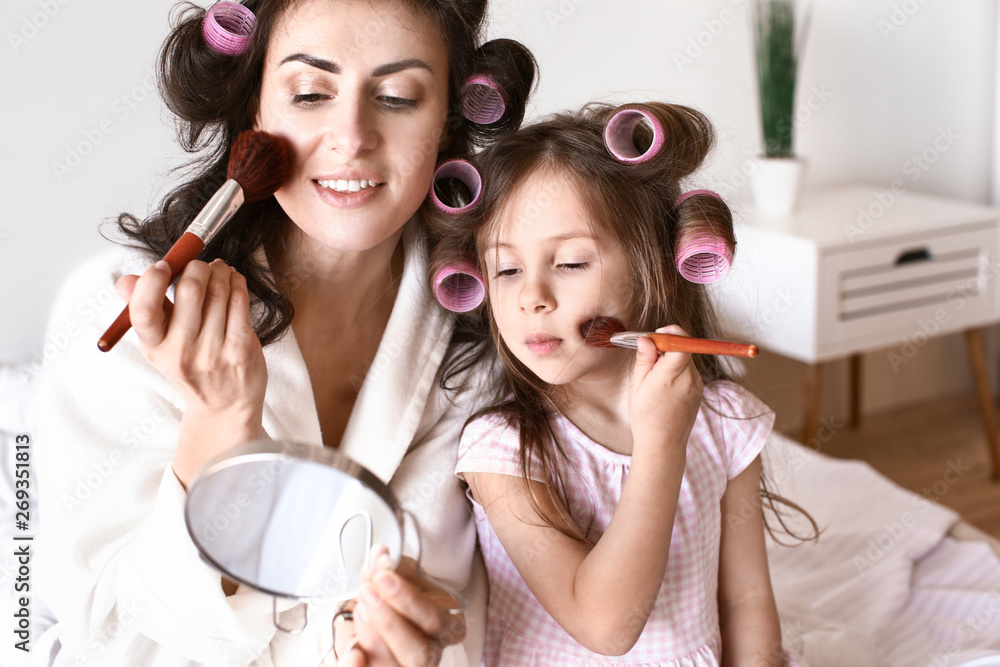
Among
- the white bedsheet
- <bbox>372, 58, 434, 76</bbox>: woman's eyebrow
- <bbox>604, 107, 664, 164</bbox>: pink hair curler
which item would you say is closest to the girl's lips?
<bbox>372, 58, 434, 76</bbox>: woman's eyebrow

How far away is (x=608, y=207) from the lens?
0.91m

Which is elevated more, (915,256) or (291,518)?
(291,518)

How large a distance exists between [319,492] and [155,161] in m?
1.17

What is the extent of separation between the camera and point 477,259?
0.98 metres

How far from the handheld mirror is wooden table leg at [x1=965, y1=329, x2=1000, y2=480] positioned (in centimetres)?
229

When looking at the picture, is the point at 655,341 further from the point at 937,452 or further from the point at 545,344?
the point at 937,452

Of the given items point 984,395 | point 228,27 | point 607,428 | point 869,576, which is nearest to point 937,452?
point 984,395

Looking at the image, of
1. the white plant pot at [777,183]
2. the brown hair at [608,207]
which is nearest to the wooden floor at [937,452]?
the white plant pot at [777,183]

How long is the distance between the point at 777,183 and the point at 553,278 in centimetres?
153

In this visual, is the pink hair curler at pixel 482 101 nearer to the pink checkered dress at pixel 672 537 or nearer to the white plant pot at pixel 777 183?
the pink checkered dress at pixel 672 537

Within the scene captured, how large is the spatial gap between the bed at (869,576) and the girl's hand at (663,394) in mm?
449

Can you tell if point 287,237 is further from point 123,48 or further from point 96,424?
point 123,48

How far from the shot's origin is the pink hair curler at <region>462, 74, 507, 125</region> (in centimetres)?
100

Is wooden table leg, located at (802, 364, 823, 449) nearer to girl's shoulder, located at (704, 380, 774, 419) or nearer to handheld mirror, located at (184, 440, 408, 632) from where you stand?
girl's shoulder, located at (704, 380, 774, 419)
